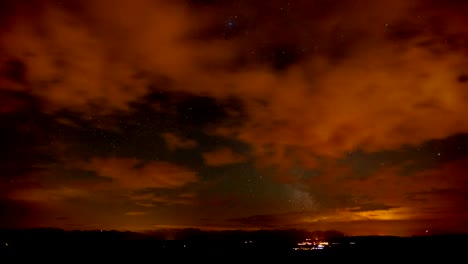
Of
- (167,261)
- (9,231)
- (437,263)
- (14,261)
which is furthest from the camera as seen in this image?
(9,231)

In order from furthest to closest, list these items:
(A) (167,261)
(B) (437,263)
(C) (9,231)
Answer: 1. (C) (9,231)
2. (A) (167,261)
3. (B) (437,263)

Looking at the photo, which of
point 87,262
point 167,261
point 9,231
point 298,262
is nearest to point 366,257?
point 298,262

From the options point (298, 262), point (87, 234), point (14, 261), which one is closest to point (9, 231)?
point (87, 234)

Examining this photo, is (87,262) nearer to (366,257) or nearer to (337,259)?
(337,259)

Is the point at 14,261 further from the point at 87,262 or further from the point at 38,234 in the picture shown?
the point at 38,234

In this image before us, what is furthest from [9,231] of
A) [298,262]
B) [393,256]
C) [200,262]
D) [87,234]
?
[393,256]

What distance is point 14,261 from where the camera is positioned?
44.2 meters

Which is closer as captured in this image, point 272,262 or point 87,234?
point 272,262

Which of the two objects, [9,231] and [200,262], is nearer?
[200,262]

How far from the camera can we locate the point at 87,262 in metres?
44.9

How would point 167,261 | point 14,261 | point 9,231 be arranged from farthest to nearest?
point 9,231
point 167,261
point 14,261

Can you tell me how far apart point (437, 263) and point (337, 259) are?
1110 centimetres

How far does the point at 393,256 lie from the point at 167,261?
2578 cm

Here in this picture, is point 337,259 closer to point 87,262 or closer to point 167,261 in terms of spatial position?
point 167,261
